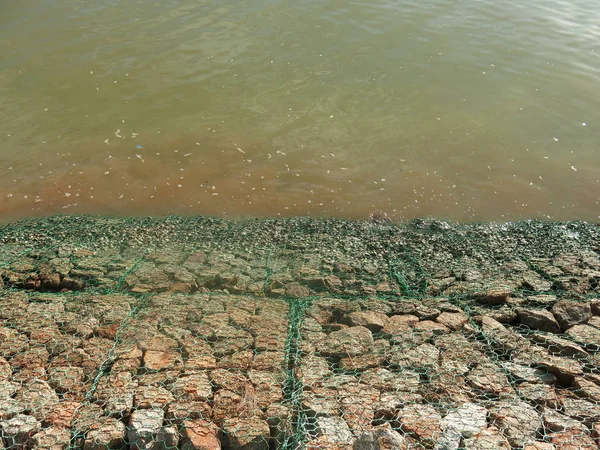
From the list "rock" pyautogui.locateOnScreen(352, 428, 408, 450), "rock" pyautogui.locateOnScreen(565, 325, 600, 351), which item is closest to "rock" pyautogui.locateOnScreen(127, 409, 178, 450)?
"rock" pyautogui.locateOnScreen(352, 428, 408, 450)

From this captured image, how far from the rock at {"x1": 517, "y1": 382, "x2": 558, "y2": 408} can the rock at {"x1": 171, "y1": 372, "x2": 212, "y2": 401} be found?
2082 mm

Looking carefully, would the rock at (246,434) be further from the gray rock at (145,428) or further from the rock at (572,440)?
the rock at (572,440)

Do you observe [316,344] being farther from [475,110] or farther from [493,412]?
[475,110]

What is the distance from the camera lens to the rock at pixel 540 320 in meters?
4.10

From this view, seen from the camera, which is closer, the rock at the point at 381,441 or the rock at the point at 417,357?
the rock at the point at 381,441

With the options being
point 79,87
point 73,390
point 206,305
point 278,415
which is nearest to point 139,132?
point 79,87

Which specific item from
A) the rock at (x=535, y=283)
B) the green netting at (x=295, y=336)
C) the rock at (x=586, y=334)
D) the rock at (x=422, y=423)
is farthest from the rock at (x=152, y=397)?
the rock at (x=535, y=283)

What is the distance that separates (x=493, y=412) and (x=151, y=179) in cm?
503

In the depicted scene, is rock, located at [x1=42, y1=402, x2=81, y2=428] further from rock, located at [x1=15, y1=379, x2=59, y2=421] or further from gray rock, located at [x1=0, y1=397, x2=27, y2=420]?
gray rock, located at [x1=0, y1=397, x2=27, y2=420]

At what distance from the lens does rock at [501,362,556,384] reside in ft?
11.7

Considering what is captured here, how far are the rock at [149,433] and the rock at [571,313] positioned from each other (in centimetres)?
307

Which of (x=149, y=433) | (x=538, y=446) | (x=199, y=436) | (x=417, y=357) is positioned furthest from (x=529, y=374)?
(x=149, y=433)

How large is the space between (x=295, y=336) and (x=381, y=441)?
1.19 metres

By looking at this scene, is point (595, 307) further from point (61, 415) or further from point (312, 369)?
point (61, 415)
